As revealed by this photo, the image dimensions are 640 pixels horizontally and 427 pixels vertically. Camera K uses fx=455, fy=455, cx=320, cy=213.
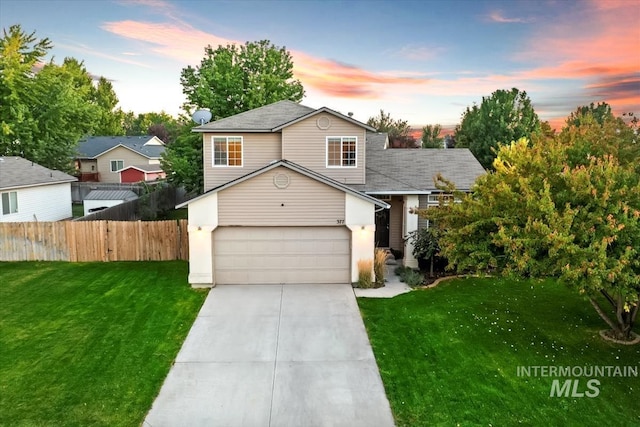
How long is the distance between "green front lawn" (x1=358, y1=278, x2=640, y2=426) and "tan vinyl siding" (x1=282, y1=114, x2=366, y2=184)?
550cm

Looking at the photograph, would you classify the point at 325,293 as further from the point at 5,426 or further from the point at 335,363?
the point at 5,426

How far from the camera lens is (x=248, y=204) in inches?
585

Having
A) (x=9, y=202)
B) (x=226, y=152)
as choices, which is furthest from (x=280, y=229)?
(x=9, y=202)

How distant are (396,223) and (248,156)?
21.5ft

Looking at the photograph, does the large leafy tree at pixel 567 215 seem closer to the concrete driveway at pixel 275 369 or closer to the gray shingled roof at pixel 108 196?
the concrete driveway at pixel 275 369

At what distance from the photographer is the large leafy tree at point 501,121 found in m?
30.6

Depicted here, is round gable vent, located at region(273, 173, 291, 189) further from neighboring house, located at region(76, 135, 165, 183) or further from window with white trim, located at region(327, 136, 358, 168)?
neighboring house, located at region(76, 135, 165, 183)

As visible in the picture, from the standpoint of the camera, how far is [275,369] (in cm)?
971

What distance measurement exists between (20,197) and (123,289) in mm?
12509

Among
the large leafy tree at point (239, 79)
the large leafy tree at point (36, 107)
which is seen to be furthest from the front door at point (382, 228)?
the large leafy tree at point (36, 107)

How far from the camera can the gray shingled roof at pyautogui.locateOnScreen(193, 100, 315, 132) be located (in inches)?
689

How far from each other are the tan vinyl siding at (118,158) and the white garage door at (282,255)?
3584 centimetres

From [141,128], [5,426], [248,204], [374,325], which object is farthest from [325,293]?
[141,128]

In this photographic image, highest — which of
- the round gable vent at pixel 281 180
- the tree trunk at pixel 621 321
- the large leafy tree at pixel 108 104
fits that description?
the large leafy tree at pixel 108 104
